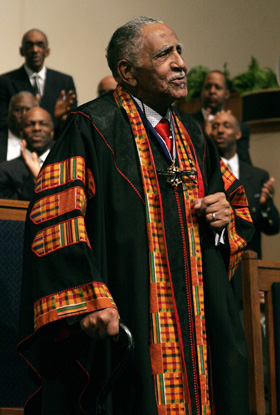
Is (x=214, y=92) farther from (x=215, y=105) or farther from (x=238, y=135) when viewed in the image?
(x=238, y=135)

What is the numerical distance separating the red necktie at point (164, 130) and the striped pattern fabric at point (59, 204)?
419 millimetres

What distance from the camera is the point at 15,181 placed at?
4840 millimetres

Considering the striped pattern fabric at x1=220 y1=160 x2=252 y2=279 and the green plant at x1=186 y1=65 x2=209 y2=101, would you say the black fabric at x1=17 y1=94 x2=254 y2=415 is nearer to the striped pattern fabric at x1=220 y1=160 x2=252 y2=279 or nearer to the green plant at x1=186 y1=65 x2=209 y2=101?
the striped pattern fabric at x1=220 y1=160 x2=252 y2=279

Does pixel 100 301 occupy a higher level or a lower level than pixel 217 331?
higher

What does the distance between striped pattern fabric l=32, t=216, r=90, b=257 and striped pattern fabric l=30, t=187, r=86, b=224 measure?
39 millimetres

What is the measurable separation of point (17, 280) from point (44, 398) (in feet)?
2.22

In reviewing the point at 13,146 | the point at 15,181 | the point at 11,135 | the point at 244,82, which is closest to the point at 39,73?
the point at 11,135

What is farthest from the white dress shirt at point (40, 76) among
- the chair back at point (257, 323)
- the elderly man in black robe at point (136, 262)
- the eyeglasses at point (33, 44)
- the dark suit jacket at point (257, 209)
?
the elderly man in black robe at point (136, 262)

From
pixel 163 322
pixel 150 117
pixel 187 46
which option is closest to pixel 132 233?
pixel 163 322

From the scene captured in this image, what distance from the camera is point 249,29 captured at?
32.3ft

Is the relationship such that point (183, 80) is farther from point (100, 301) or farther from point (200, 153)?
point (100, 301)

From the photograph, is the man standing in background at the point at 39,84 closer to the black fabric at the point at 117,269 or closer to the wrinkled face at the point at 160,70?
the wrinkled face at the point at 160,70

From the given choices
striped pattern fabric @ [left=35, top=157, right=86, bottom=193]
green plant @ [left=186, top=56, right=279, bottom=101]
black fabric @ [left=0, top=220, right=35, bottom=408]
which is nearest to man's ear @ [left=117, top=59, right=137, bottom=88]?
striped pattern fabric @ [left=35, top=157, right=86, bottom=193]

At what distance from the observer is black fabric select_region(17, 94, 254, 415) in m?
2.12
